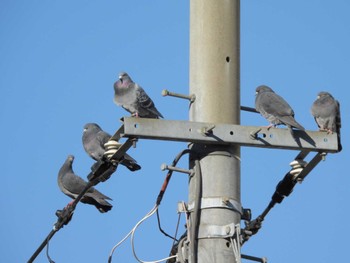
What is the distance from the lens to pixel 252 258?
19.7ft

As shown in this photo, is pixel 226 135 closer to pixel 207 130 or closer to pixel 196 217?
pixel 207 130

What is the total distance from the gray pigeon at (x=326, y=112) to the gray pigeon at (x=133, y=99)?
2069 millimetres

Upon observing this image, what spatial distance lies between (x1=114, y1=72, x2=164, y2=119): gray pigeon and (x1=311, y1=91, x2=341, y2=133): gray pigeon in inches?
81.5

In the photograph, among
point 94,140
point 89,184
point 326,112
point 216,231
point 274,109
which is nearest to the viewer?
point 216,231

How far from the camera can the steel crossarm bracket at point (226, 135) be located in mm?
5422

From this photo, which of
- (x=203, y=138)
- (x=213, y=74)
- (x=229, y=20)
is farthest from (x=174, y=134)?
(x=229, y=20)

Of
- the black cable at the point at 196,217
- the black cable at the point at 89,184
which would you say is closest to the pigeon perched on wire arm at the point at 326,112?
the black cable at the point at 89,184

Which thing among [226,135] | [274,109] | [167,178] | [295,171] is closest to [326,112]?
[274,109]

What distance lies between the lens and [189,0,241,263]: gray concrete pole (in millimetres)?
5289

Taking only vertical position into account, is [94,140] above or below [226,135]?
above

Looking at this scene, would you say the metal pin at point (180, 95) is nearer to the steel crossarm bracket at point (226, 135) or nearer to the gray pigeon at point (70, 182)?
the steel crossarm bracket at point (226, 135)

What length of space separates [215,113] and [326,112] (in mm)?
3208

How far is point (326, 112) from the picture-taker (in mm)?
8570

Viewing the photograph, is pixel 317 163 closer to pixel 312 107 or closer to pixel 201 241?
pixel 201 241
